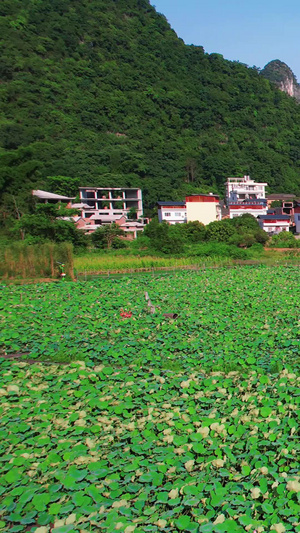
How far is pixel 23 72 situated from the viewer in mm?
54688

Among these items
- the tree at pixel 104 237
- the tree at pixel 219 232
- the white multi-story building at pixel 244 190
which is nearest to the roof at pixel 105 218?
the tree at pixel 104 237

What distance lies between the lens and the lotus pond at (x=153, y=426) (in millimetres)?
2979

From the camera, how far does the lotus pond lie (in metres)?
2.98

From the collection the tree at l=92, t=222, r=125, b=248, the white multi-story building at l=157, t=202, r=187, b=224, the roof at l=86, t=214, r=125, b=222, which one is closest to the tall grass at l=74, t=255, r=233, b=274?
the tree at l=92, t=222, r=125, b=248

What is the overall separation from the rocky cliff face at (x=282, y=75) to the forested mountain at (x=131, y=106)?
50.1 m

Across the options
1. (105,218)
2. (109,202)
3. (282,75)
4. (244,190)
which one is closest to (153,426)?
(105,218)

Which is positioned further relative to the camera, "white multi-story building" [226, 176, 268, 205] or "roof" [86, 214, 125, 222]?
"white multi-story building" [226, 176, 268, 205]

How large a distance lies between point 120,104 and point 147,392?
61.8m

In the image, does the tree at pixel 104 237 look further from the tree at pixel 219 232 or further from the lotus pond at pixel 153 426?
the lotus pond at pixel 153 426

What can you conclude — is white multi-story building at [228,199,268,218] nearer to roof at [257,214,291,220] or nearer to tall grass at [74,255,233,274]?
roof at [257,214,291,220]

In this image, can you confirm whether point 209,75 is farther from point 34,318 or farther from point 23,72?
point 34,318

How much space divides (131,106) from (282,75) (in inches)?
3357

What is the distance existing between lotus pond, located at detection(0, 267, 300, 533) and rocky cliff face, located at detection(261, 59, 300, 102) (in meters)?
133

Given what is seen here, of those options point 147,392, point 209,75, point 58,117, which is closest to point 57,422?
point 147,392
